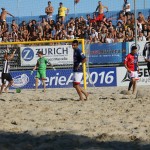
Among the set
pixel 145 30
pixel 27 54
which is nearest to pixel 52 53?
pixel 27 54

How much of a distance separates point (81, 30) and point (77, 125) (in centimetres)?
1345

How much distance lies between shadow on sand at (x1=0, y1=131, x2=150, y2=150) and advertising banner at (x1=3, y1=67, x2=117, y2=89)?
12081 mm

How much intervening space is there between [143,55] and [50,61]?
3791mm

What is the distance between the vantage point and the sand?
7.18 metres

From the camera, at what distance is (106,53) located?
814 inches

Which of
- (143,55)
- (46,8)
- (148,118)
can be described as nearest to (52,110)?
(148,118)

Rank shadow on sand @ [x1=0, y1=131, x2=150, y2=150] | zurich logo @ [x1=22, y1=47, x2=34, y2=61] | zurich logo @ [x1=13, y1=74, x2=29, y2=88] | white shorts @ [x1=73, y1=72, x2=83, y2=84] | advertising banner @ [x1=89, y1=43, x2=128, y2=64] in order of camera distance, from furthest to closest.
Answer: advertising banner @ [x1=89, y1=43, x2=128, y2=64] < zurich logo @ [x1=22, y1=47, x2=34, y2=61] < zurich logo @ [x1=13, y1=74, x2=29, y2=88] < white shorts @ [x1=73, y1=72, x2=83, y2=84] < shadow on sand @ [x1=0, y1=131, x2=150, y2=150]

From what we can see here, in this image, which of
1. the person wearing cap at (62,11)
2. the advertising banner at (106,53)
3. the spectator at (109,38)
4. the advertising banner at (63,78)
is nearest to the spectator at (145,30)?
the spectator at (109,38)

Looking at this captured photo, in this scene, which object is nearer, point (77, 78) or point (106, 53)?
point (77, 78)

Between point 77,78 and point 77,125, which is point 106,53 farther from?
point 77,125

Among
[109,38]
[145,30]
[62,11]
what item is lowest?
[109,38]

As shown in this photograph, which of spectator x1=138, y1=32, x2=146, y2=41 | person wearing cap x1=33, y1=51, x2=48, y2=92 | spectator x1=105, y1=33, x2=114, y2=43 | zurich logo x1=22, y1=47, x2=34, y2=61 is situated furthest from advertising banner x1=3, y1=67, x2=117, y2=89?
spectator x1=138, y1=32, x2=146, y2=41

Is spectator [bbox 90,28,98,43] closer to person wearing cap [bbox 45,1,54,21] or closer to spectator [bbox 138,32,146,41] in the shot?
spectator [bbox 138,32,146,41]

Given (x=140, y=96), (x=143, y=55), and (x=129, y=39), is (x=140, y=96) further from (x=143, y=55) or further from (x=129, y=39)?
(x=129, y=39)
